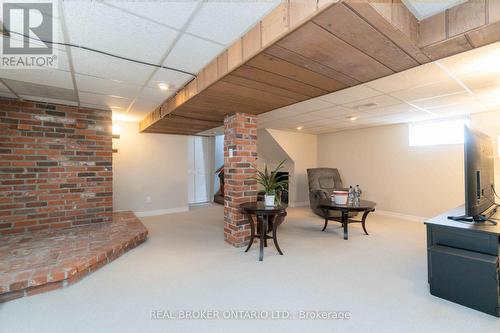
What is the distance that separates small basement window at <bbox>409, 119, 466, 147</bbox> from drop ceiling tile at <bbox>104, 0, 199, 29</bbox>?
5094 mm

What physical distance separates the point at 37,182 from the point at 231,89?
3300 mm

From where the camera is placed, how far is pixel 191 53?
190 cm

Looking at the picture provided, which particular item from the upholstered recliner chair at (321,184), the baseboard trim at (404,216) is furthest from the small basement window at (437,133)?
the upholstered recliner chair at (321,184)

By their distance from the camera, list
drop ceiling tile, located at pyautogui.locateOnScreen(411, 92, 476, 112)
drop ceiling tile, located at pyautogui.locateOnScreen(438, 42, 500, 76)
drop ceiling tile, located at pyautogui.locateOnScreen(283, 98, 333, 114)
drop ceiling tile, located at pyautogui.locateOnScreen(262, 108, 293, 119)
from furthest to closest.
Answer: drop ceiling tile, located at pyautogui.locateOnScreen(262, 108, 293, 119)
drop ceiling tile, located at pyautogui.locateOnScreen(283, 98, 333, 114)
drop ceiling tile, located at pyautogui.locateOnScreen(411, 92, 476, 112)
drop ceiling tile, located at pyautogui.locateOnScreen(438, 42, 500, 76)

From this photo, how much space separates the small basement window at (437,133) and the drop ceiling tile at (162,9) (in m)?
5.09

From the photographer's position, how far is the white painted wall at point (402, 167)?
13.8ft

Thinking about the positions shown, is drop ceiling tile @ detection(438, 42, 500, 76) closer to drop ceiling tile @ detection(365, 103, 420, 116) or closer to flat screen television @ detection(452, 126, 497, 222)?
flat screen television @ detection(452, 126, 497, 222)

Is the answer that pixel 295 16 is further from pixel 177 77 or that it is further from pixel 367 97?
pixel 367 97

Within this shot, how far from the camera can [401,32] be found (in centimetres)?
135

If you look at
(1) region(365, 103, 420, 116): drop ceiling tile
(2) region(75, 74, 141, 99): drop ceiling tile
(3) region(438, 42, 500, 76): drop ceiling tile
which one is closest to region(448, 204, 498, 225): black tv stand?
(3) region(438, 42, 500, 76): drop ceiling tile

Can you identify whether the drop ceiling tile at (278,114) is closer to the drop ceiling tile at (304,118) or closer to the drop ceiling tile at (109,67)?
the drop ceiling tile at (304,118)

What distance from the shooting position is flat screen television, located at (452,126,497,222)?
6.18 feet

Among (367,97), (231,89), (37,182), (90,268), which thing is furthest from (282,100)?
(37,182)

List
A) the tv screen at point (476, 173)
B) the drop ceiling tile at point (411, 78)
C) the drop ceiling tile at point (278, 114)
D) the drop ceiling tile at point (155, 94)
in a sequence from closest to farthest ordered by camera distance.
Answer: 1. the tv screen at point (476, 173)
2. the drop ceiling tile at point (411, 78)
3. the drop ceiling tile at point (155, 94)
4. the drop ceiling tile at point (278, 114)
